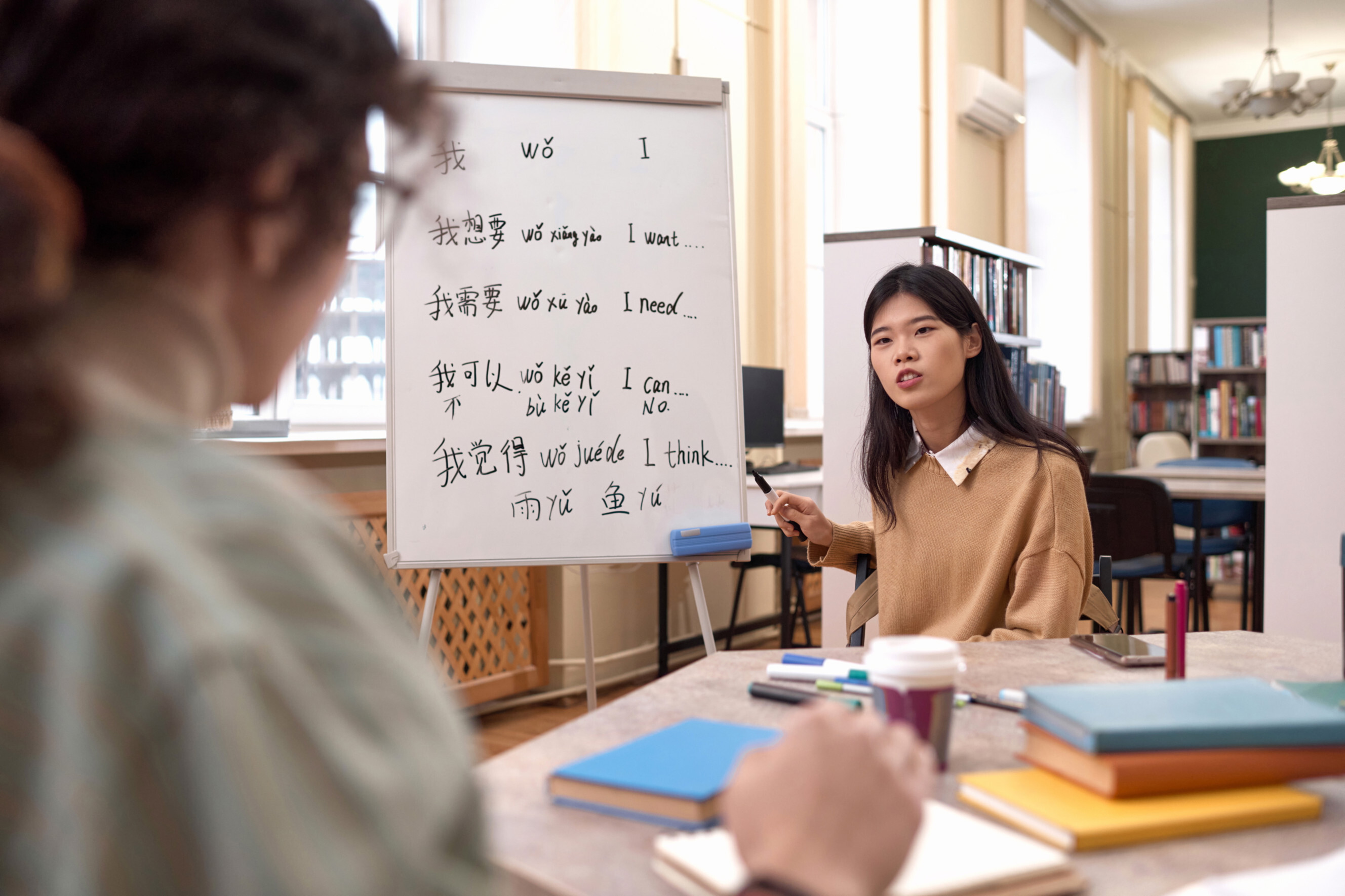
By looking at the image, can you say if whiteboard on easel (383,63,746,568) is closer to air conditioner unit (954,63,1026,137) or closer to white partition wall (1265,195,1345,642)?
white partition wall (1265,195,1345,642)

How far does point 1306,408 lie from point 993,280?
3.88ft

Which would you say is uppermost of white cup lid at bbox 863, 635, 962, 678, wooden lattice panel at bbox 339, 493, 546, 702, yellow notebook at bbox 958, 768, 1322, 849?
white cup lid at bbox 863, 635, 962, 678

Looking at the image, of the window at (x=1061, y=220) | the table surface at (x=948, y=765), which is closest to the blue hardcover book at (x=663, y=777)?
the table surface at (x=948, y=765)

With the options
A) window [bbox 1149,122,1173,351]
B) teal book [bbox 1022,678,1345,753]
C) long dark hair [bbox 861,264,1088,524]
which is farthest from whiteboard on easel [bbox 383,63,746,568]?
window [bbox 1149,122,1173,351]

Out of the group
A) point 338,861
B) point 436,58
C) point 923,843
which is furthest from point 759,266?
point 338,861

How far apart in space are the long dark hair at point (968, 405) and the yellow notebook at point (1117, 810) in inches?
44.1

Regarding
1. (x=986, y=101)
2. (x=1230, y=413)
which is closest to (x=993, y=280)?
(x=986, y=101)

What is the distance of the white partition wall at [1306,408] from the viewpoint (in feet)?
9.18

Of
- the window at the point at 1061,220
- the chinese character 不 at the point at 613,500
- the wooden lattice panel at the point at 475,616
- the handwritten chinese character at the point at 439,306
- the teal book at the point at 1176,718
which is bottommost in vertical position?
the wooden lattice panel at the point at 475,616

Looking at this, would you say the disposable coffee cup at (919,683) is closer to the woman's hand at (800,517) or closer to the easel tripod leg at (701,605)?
the woman's hand at (800,517)

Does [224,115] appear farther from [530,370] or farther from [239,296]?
[530,370]

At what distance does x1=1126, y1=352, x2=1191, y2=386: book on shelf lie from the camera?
8.23 metres

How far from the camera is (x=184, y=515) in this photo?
371mm

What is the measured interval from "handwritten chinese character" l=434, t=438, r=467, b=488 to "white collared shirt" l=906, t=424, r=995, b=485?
3.19ft
